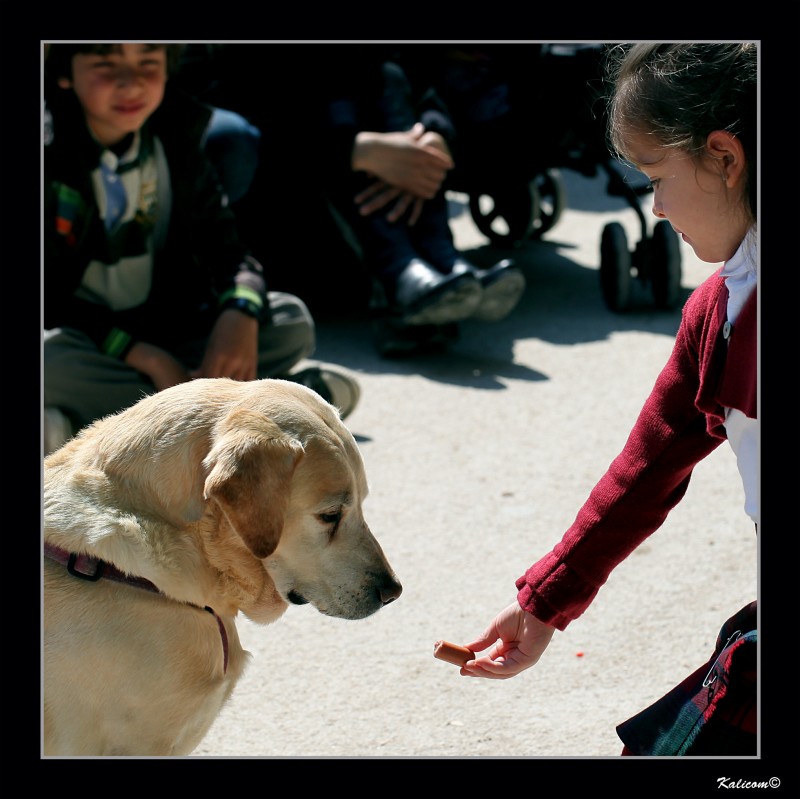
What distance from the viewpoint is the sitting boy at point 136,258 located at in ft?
13.3

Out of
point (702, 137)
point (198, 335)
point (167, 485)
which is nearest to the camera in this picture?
point (702, 137)

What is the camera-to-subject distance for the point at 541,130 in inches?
251

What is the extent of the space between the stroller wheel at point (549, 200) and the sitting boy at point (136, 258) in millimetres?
3365

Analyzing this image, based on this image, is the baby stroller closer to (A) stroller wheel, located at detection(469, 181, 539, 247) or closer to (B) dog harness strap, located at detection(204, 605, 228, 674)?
(A) stroller wheel, located at detection(469, 181, 539, 247)

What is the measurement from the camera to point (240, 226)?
20.5ft

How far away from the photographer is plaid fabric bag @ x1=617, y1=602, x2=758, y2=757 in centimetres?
206

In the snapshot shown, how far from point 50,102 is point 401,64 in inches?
108

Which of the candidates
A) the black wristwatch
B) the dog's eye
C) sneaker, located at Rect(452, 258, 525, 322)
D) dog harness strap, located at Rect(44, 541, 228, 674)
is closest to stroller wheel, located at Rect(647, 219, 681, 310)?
sneaker, located at Rect(452, 258, 525, 322)

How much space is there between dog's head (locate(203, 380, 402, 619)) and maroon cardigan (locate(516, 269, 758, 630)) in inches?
13.8

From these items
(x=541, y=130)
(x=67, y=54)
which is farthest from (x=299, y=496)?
(x=541, y=130)

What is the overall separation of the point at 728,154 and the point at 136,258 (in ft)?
9.25
